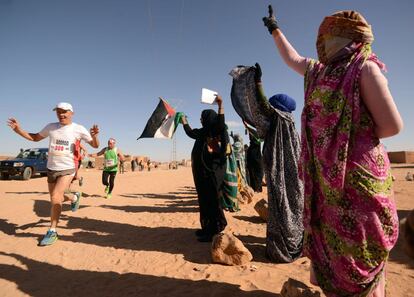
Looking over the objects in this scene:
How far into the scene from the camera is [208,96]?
3.61 meters

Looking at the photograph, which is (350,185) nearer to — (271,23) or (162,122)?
(271,23)

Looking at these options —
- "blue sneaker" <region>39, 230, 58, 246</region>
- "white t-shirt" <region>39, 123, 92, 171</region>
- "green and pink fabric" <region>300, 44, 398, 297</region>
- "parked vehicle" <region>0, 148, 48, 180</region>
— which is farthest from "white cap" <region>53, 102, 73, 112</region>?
"parked vehicle" <region>0, 148, 48, 180</region>

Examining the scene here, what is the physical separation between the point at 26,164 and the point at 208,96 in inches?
674

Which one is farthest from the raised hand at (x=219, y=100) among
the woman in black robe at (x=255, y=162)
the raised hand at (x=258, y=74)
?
the woman in black robe at (x=255, y=162)

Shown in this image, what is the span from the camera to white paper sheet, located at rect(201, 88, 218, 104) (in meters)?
3.51

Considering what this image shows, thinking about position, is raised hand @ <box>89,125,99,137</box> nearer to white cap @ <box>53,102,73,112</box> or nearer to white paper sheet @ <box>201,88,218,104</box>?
white cap @ <box>53,102,73,112</box>

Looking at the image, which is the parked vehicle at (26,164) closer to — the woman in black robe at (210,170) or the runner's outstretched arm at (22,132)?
the runner's outstretched arm at (22,132)

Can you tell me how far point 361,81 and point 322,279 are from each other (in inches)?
49.6

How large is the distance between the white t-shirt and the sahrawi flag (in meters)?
1.19

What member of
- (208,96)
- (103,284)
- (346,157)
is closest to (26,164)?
(103,284)

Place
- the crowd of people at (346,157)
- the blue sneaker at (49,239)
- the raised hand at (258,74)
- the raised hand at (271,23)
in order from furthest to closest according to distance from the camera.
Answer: the blue sneaker at (49,239)
the raised hand at (258,74)
the raised hand at (271,23)
the crowd of people at (346,157)

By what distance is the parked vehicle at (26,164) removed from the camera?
15.7 metres

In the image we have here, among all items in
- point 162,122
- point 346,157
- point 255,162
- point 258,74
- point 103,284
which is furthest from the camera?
point 255,162

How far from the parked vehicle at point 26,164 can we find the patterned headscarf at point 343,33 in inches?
738
